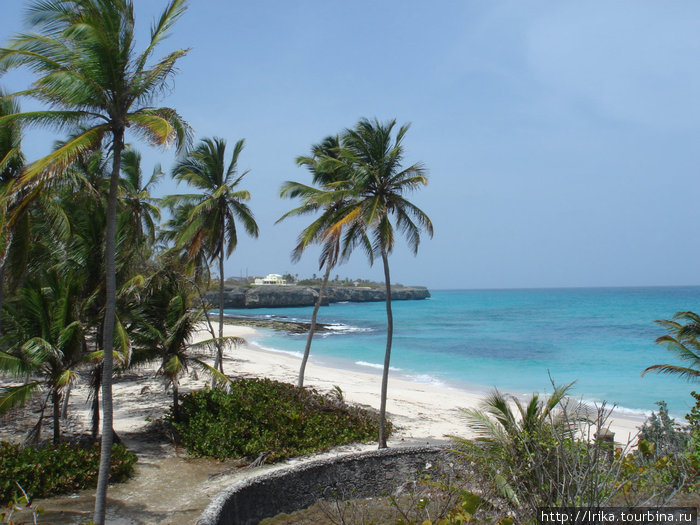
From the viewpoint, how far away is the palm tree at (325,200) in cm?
1288

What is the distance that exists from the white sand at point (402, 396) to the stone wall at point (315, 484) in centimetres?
398

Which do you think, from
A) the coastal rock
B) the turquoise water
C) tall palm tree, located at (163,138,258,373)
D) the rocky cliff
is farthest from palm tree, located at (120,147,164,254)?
the coastal rock

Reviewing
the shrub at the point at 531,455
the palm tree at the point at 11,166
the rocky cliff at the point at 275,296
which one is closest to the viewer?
the shrub at the point at 531,455

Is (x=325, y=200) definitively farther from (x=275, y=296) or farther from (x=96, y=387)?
(x=275, y=296)

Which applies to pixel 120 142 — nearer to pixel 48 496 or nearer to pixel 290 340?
pixel 48 496

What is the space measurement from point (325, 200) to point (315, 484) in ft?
25.2

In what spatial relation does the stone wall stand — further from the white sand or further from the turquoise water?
the turquoise water

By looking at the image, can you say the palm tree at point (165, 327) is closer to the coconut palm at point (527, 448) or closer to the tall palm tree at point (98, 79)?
the tall palm tree at point (98, 79)

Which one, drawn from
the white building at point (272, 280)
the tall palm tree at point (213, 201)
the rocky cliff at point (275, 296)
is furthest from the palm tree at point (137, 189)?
the white building at point (272, 280)

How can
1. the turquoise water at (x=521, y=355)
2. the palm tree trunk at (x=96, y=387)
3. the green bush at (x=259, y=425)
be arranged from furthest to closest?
the turquoise water at (x=521, y=355)
the green bush at (x=259, y=425)
the palm tree trunk at (x=96, y=387)

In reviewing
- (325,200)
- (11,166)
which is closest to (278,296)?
(325,200)

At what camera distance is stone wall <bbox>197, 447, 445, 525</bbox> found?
250 inches

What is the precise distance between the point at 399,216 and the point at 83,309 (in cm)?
732

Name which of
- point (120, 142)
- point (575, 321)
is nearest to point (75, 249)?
point (120, 142)
